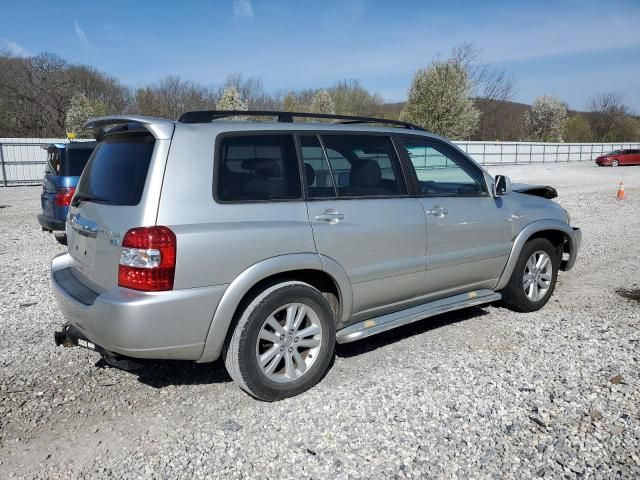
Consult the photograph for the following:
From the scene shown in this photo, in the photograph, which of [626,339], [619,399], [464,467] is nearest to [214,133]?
[464,467]

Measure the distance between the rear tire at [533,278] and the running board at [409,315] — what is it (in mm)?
298

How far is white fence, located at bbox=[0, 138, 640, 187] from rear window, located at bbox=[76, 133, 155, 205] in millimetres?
20117

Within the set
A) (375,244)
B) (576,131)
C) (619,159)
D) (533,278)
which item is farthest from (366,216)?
(576,131)

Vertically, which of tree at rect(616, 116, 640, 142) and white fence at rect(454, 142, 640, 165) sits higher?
tree at rect(616, 116, 640, 142)

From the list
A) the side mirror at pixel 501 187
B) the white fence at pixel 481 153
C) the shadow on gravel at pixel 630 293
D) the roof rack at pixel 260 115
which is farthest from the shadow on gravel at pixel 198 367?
the white fence at pixel 481 153

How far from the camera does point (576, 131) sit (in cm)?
6259

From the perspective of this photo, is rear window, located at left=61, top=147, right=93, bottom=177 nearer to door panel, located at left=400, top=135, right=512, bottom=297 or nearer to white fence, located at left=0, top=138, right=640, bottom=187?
door panel, located at left=400, top=135, right=512, bottom=297

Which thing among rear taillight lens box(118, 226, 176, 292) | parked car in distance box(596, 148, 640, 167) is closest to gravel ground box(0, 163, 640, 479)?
rear taillight lens box(118, 226, 176, 292)

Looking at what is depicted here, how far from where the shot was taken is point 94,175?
362cm

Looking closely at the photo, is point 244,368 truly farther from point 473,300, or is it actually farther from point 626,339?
point 626,339

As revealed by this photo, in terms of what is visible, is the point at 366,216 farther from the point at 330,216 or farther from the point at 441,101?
the point at 441,101

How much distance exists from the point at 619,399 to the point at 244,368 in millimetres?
2435

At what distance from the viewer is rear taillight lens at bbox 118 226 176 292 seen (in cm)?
283

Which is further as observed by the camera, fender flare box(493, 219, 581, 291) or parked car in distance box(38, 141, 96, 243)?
parked car in distance box(38, 141, 96, 243)
